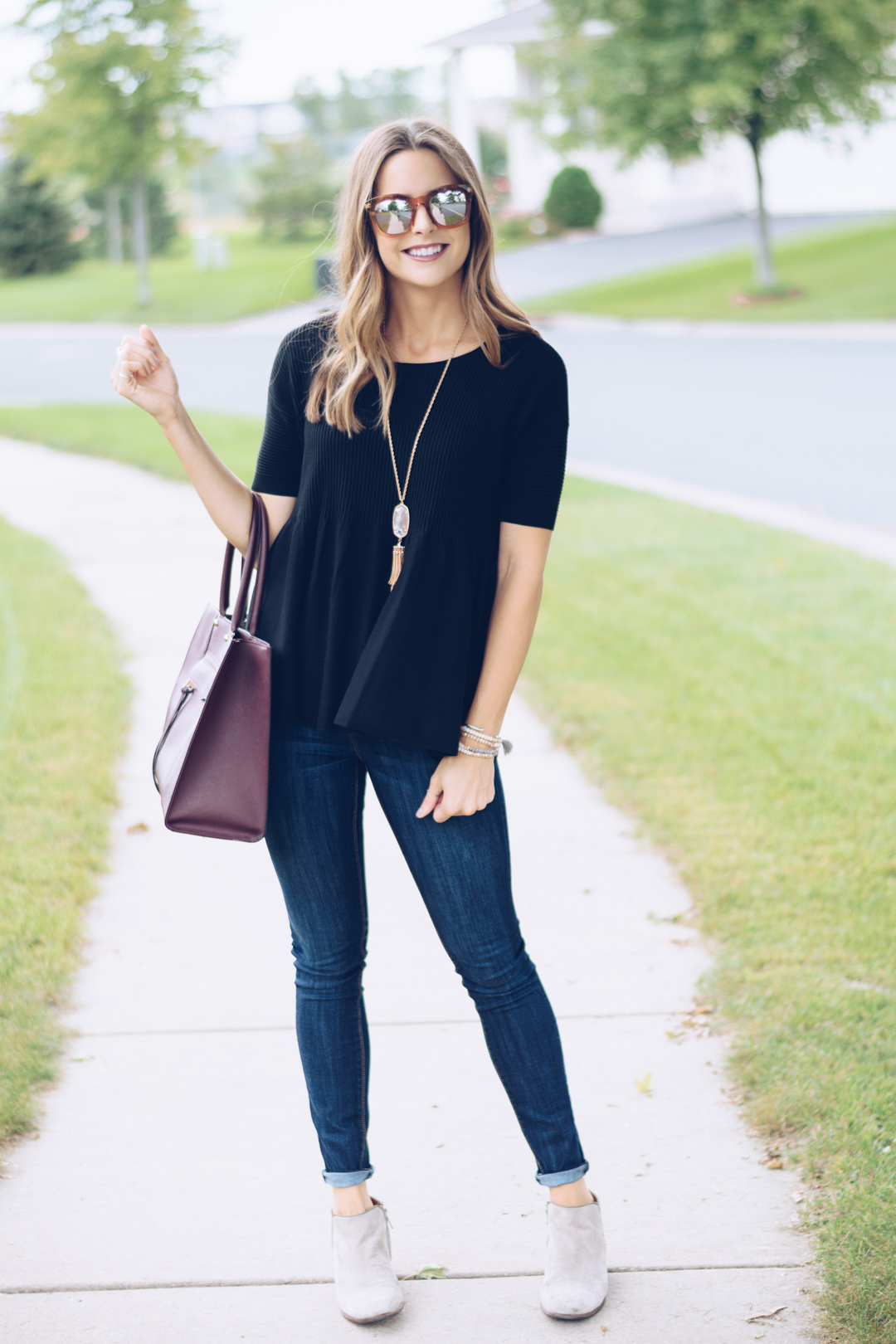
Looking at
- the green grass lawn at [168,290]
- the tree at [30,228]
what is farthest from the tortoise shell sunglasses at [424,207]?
the tree at [30,228]

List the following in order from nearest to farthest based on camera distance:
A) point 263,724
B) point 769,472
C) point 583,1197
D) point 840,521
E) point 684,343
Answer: point 263,724
point 583,1197
point 840,521
point 769,472
point 684,343

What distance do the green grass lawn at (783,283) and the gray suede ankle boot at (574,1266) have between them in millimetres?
18725

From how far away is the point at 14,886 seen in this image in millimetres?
4078

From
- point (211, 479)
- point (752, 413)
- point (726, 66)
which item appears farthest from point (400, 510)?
point (726, 66)

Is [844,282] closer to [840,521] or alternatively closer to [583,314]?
Result: [583,314]

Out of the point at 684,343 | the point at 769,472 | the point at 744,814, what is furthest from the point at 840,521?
the point at 684,343

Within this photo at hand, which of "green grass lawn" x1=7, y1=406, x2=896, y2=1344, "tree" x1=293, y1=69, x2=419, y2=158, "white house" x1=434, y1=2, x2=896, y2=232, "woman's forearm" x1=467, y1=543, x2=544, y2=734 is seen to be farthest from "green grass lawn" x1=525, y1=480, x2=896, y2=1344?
"tree" x1=293, y1=69, x2=419, y2=158

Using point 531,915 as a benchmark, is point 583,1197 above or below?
above

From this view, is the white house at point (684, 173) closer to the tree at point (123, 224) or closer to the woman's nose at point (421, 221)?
the tree at point (123, 224)

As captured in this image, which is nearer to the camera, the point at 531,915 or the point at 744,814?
the point at 531,915

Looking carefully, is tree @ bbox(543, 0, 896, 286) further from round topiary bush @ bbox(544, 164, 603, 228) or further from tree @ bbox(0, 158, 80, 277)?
tree @ bbox(0, 158, 80, 277)

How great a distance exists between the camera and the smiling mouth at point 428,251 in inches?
86.4

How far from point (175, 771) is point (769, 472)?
30.4 ft

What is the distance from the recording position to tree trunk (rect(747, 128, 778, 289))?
2200 cm
